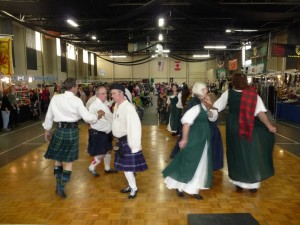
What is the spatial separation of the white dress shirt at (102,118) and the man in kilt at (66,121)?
578 mm

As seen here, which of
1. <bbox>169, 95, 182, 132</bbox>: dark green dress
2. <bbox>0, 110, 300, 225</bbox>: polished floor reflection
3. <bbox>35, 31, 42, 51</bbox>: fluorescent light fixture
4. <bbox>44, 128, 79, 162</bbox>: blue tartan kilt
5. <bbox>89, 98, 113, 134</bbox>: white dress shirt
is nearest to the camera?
<bbox>0, 110, 300, 225</bbox>: polished floor reflection

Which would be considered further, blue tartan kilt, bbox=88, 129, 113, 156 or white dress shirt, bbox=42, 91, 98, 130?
blue tartan kilt, bbox=88, 129, 113, 156

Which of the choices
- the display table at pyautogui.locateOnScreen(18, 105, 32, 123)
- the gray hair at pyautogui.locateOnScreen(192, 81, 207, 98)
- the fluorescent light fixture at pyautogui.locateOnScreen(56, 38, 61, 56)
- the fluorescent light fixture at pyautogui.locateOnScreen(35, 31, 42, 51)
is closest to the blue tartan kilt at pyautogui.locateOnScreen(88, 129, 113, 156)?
the gray hair at pyautogui.locateOnScreen(192, 81, 207, 98)

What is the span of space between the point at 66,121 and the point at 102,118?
83 cm

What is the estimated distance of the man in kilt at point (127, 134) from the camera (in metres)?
3.37

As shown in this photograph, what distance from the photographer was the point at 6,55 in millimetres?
9109

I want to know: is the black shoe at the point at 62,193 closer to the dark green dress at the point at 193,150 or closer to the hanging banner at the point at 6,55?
the dark green dress at the point at 193,150

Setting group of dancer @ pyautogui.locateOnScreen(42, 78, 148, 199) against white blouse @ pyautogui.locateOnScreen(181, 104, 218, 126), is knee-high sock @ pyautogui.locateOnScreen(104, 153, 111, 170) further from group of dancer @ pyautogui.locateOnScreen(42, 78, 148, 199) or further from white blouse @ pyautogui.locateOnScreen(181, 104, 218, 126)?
white blouse @ pyautogui.locateOnScreen(181, 104, 218, 126)

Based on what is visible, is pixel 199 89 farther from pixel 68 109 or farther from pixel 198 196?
pixel 68 109

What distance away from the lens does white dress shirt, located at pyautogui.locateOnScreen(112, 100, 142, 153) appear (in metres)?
3.36

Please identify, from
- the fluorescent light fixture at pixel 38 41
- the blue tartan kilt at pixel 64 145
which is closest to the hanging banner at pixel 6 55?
the blue tartan kilt at pixel 64 145

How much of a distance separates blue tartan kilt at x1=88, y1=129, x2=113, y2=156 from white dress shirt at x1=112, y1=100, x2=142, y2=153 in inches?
35.8

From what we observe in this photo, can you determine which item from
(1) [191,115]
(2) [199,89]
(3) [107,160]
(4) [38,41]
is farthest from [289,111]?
(4) [38,41]

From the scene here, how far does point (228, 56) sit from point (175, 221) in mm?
23826
